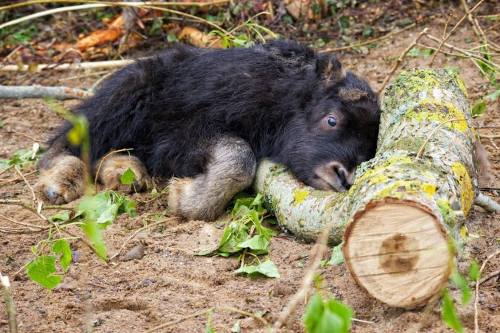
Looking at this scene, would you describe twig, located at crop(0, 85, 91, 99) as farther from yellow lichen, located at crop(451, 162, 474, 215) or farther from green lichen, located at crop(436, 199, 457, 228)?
green lichen, located at crop(436, 199, 457, 228)

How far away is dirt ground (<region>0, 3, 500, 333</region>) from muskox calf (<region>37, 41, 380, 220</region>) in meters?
0.36

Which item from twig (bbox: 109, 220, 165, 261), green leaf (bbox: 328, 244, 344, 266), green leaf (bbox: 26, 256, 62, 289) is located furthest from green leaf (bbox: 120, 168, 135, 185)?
green leaf (bbox: 328, 244, 344, 266)

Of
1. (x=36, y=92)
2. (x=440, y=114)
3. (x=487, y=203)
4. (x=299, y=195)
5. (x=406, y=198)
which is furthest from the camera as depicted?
(x=36, y=92)

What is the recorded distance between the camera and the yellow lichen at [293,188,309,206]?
566 cm

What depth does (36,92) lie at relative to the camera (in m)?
9.41

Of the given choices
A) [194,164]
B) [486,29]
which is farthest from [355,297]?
[486,29]

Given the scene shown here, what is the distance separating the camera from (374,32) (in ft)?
33.8

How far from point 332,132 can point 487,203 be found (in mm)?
1345

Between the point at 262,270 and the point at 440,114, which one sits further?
the point at 440,114

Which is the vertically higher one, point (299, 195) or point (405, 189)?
point (405, 189)

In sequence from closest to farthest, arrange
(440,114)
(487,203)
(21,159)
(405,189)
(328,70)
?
(405,189), (440,114), (487,203), (328,70), (21,159)

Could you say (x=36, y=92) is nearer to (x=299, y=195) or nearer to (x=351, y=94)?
(x=351, y=94)

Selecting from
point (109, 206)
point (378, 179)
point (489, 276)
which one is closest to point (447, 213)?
point (378, 179)

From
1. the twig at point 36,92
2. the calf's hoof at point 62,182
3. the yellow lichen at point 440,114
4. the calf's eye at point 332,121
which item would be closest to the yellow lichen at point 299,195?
the calf's eye at point 332,121
